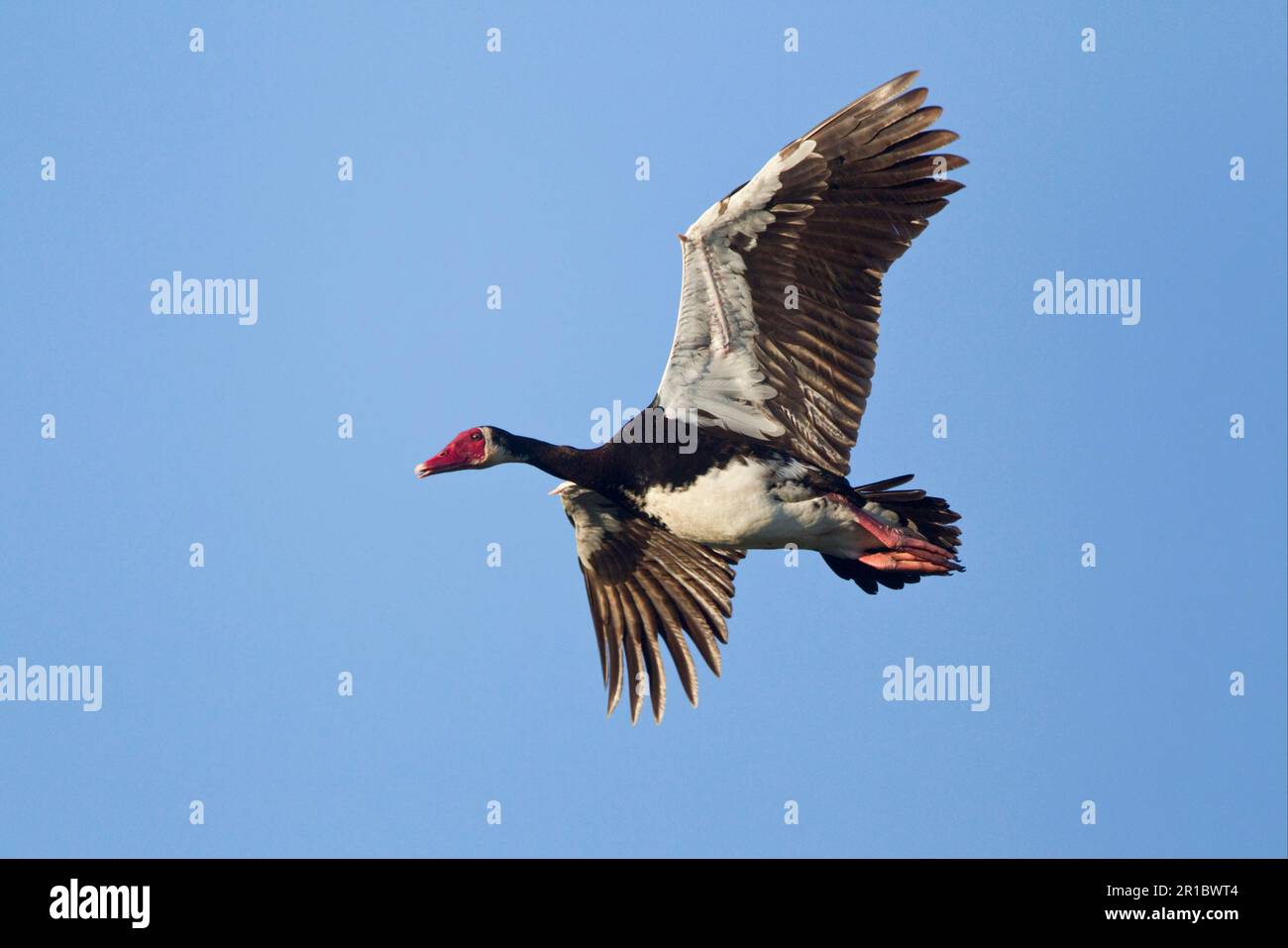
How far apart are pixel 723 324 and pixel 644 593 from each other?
2671mm

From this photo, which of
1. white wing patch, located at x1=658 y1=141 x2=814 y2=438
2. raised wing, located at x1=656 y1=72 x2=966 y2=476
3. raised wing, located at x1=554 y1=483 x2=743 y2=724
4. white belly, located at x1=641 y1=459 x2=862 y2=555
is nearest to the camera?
white wing patch, located at x1=658 y1=141 x2=814 y2=438

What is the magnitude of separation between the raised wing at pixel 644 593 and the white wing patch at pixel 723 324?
132cm

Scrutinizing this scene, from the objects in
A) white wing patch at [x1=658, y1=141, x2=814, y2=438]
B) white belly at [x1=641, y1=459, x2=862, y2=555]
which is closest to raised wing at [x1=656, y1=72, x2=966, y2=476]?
white wing patch at [x1=658, y1=141, x2=814, y2=438]

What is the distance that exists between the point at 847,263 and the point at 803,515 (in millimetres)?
1791

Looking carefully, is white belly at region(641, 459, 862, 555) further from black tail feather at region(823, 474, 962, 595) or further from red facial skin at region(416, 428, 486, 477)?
red facial skin at region(416, 428, 486, 477)

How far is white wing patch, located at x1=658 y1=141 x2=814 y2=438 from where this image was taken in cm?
1250

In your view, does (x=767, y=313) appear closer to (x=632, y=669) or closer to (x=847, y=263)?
(x=847, y=263)

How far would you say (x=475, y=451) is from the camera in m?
13.9

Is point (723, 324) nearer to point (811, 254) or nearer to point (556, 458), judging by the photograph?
point (811, 254)

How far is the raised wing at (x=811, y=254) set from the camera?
1260 centimetres

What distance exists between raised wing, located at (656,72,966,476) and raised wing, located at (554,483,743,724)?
174 centimetres

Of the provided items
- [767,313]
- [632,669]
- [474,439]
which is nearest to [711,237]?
[767,313]

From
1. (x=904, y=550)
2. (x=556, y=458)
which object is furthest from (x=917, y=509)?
(x=556, y=458)

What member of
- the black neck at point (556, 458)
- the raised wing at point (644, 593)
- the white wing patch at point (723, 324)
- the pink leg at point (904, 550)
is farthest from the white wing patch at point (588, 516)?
Result: the pink leg at point (904, 550)
